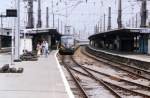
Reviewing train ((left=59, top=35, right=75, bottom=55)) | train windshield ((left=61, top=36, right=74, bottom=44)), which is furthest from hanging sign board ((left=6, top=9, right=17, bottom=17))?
train windshield ((left=61, top=36, right=74, bottom=44))

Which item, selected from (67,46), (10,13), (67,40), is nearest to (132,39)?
(67,46)

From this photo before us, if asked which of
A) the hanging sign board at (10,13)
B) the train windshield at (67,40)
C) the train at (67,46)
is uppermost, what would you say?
the hanging sign board at (10,13)

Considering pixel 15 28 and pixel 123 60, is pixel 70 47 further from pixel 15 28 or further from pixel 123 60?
pixel 15 28

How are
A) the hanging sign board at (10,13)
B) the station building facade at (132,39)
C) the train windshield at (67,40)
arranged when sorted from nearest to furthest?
the hanging sign board at (10,13)
the station building facade at (132,39)
the train windshield at (67,40)

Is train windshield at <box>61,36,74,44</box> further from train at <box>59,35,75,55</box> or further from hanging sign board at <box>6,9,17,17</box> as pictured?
hanging sign board at <box>6,9,17,17</box>

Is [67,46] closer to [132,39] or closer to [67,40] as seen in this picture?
[67,40]

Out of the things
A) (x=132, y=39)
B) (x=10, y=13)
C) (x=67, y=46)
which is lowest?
(x=67, y=46)

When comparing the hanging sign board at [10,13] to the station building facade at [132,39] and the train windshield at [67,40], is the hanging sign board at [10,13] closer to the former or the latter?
the station building facade at [132,39]

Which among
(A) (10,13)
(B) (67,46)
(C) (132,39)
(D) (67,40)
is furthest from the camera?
(D) (67,40)

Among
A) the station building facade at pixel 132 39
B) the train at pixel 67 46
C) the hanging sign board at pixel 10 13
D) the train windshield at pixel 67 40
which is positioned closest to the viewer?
the hanging sign board at pixel 10 13

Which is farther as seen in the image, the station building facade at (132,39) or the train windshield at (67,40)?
the train windshield at (67,40)

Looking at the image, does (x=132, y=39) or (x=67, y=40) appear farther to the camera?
(x=67, y=40)

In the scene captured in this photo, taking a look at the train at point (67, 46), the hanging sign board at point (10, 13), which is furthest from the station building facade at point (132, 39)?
the hanging sign board at point (10, 13)

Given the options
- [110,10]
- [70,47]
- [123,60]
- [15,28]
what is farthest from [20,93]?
[110,10]
